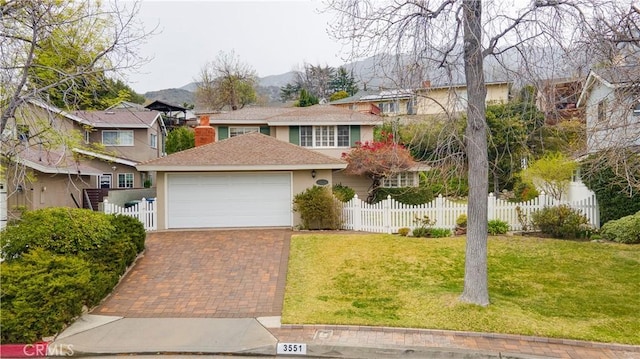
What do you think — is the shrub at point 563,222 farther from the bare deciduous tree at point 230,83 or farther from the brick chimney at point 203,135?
the bare deciduous tree at point 230,83

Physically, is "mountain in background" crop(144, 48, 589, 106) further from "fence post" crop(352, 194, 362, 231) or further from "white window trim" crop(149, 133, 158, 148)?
"white window trim" crop(149, 133, 158, 148)

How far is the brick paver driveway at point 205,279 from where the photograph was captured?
26.7ft

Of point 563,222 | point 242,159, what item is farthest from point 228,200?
point 563,222

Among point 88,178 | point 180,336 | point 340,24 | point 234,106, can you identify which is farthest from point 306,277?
point 234,106

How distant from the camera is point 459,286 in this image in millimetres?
9047

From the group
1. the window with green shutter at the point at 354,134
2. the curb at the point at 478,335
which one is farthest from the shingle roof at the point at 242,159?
the curb at the point at 478,335

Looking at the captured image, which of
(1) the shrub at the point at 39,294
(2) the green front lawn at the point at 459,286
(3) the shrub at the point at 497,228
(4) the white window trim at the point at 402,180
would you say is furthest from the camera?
(4) the white window trim at the point at 402,180

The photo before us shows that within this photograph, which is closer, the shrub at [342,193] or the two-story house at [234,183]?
the two-story house at [234,183]

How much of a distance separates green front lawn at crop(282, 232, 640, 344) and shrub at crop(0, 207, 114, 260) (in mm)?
4551

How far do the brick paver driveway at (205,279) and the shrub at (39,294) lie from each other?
928 mm

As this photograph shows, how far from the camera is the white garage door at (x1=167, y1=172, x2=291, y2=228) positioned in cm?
1537

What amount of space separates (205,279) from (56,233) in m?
3.33

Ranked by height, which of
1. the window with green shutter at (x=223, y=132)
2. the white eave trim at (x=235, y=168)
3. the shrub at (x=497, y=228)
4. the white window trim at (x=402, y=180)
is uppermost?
the window with green shutter at (x=223, y=132)

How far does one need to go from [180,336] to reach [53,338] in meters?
2.01
